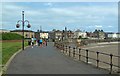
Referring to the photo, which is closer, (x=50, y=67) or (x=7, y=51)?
(x=50, y=67)

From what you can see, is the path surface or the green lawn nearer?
the path surface

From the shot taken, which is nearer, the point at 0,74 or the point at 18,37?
the point at 0,74

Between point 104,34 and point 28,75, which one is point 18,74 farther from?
point 104,34

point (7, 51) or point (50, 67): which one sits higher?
point (50, 67)

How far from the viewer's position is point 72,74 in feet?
44.9

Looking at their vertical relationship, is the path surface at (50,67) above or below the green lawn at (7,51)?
above

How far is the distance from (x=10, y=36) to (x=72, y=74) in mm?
84249

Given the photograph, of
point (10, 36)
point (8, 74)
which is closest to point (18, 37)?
point (10, 36)

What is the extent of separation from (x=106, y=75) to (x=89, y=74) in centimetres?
74

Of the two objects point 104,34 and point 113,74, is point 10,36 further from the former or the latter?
point 104,34

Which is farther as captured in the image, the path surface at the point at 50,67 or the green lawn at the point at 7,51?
the green lawn at the point at 7,51

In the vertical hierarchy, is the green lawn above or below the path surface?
below

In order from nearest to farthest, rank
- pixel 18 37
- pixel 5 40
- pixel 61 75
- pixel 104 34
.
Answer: pixel 61 75 → pixel 5 40 → pixel 18 37 → pixel 104 34

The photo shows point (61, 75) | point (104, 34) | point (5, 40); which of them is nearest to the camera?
point (61, 75)
